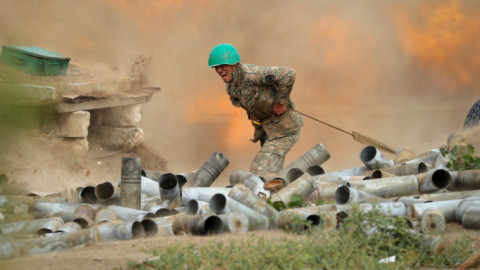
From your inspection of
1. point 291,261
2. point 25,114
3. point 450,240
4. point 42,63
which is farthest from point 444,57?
point 25,114

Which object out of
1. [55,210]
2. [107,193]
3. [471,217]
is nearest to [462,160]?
[471,217]

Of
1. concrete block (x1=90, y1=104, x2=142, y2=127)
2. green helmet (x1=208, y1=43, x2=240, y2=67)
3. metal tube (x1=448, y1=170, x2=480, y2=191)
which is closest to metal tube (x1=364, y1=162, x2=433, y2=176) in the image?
metal tube (x1=448, y1=170, x2=480, y2=191)

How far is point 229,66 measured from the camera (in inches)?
312

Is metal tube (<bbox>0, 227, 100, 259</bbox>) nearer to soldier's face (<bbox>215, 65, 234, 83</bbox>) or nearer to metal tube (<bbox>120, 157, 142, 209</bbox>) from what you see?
metal tube (<bbox>120, 157, 142, 209</bbox>)

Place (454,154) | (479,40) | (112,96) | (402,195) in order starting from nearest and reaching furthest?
(402,195) → (454,154) → (112,96) → (479,40)

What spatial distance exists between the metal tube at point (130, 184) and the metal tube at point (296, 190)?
136 centimetres

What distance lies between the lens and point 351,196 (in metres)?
5.55

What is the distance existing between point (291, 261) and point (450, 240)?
1.63 metres

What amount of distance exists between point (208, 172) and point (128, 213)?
228 centimetres

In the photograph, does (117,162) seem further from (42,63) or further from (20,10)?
(20,10)

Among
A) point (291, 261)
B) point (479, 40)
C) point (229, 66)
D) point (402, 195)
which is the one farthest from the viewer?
point (479, 40)

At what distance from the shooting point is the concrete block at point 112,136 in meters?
11.8

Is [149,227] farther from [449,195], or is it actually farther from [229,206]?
[449,195]

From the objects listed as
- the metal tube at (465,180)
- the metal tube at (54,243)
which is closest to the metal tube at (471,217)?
the metal tube at (465,180)
